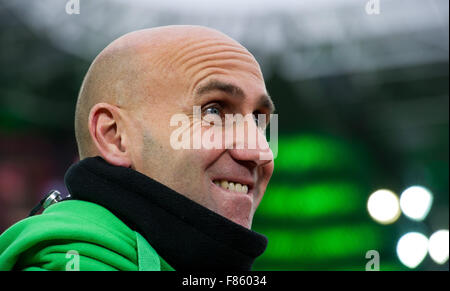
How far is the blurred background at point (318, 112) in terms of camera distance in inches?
244

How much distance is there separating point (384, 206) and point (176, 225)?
5.61 m

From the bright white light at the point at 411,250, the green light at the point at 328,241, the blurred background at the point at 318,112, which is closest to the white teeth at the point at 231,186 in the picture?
the blurred background at the point at 318,112

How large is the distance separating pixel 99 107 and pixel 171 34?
13.4 inches

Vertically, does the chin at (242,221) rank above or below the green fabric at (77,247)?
above

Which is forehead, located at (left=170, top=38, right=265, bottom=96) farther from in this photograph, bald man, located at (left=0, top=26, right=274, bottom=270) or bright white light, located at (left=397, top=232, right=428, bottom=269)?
bright white light, located at (left=397, top=232, right=428, bottom=269)

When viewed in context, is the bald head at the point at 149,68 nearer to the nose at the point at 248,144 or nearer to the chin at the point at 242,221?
the nose at the point at 248,144

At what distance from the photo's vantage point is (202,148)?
179 centimetres

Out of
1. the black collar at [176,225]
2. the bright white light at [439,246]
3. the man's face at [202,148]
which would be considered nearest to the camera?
the black collar at [176,225]

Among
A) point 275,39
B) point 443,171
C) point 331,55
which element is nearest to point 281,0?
point 275,39

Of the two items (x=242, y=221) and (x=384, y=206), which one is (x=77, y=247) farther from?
(x=384, y=206)

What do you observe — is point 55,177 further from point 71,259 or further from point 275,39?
point 71,259

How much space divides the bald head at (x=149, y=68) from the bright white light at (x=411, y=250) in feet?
17.7

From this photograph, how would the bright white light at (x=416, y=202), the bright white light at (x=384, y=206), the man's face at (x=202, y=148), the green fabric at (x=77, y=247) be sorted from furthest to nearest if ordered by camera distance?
the bright white light at (x=416, y=202) < the bright white light at (x=384, y=206) < the man's face at (x=202, y=148) < the green fabric at (x=77, y=247)

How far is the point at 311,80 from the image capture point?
7180 mm
